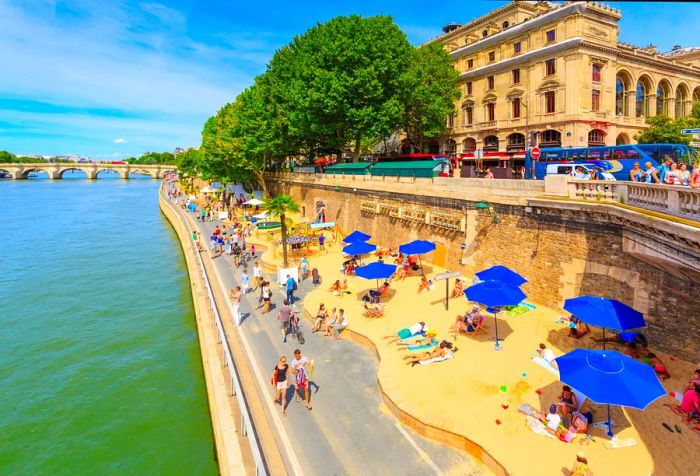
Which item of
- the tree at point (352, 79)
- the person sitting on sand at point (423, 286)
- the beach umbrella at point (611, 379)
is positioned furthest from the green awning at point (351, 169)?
the beach umbrella at point (611, 379)

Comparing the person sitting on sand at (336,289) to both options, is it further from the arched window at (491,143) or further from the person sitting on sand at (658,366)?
the arched window at (491,143)

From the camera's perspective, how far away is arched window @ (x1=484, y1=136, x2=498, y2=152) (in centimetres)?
4306

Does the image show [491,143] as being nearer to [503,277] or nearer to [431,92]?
[431,92]

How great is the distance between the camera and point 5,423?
13.7 meters

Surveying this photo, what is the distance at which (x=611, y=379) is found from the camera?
9062mm

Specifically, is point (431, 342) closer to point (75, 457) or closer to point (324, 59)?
point (75, 457)

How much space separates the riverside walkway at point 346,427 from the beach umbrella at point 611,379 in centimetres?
284

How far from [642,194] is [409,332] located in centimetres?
835

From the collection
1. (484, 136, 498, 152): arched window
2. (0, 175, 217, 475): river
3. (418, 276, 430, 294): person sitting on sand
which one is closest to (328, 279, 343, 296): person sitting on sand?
(418, 276, 430, 294): person sitting on sand

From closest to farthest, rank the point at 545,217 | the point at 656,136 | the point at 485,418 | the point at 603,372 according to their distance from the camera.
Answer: the point at 603,372 → the point at 485,418 → the point at 545,217 → the point at 656,136

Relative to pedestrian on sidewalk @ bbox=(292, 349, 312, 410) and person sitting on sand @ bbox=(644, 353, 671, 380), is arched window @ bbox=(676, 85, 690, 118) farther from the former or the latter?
pedestrian on sidewalk @ bbox=(292, 349, 312, 410)

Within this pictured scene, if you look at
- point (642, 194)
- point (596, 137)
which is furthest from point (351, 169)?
point (642, 194)

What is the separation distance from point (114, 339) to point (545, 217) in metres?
19.4

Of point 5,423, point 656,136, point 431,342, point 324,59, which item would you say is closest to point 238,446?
point 431,342
